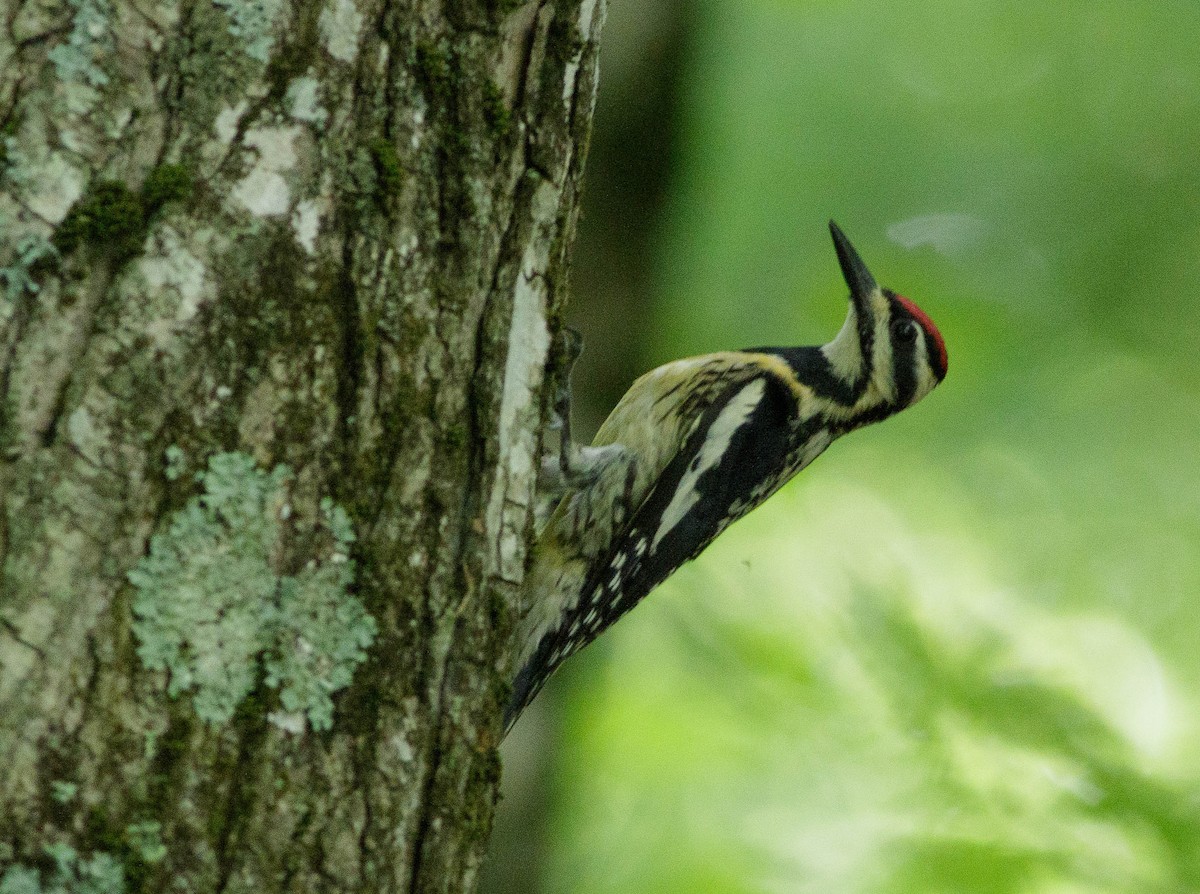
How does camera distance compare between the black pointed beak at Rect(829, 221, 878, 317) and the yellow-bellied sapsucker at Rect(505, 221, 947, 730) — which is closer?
the yellow-bellied sapsucker at Rect(505, 221, 947, 730)

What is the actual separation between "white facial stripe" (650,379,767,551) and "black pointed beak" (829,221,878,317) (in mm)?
548

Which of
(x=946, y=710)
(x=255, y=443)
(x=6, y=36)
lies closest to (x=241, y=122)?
(x=6, y=36)

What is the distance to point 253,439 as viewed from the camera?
156 centimetres

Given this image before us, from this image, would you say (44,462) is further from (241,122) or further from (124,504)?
(241,122)

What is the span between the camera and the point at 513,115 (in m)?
1.88

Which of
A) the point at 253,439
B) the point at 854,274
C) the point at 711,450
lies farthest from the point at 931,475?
the point at 253,439

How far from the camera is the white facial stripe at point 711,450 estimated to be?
3.44 meters

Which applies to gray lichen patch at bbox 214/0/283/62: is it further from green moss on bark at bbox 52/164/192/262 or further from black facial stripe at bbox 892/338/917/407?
black facial stripe at bbox 892/338/917/407

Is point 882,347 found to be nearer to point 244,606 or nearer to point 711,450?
point 711,450

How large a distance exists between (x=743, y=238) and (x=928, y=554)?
1.56 meters

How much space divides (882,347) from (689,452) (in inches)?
34.2

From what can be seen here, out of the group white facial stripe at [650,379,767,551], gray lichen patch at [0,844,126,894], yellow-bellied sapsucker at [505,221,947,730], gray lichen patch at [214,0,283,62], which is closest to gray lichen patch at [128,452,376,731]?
gray lichen patch at [0,844,126,894]

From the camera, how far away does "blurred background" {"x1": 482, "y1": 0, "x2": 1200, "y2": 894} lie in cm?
434

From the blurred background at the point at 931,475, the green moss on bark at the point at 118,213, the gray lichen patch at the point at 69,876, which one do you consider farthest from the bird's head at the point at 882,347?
the gray lichen patch at the point at 69,876
